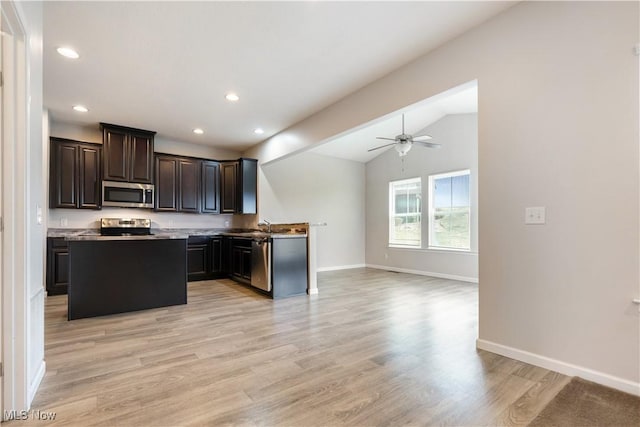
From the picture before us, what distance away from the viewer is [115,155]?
5102mm

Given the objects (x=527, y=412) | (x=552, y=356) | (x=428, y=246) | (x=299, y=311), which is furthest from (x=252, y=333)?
(x=428, y=246)

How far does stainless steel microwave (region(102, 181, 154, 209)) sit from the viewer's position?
5076mm

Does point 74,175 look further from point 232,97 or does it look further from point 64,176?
point 232,97

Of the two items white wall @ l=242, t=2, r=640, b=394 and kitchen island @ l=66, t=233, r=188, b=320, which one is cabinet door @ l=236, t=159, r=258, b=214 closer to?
kitchen island @ l=66, t=233, r=188, b=320

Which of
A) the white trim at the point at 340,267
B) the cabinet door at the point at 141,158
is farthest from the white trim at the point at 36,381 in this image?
the white trim at the point at 340,267

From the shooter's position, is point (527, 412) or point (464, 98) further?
point (464, 98)

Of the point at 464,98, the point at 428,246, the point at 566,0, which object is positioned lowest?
the point at 428,246

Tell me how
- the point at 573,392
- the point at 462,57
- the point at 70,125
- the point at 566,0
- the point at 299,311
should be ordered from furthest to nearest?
the point at 70,125, the point at 299,311, the point at 462,57, the point at 566,0, the point at 573,392

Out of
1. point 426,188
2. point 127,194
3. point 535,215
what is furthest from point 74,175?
point 426,188

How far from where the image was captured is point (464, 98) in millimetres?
5262

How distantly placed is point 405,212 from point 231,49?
5408 millimetres

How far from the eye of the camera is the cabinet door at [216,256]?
19.8 feet

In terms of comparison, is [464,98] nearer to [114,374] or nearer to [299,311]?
[299,311]

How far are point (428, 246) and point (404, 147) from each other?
2.47 metres
